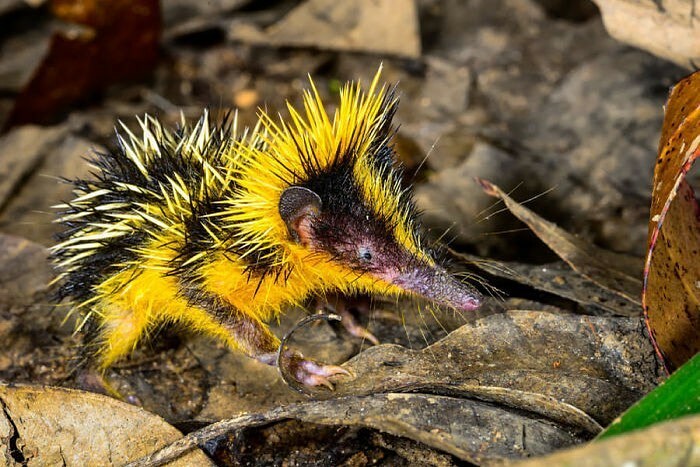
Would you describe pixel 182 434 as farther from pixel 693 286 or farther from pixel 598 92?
pixel 598 92

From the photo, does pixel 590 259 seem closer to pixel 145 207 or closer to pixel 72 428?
pixel 145 207

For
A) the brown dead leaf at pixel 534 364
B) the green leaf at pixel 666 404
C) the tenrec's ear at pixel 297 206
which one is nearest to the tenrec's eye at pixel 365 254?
the tenrec's ear at pixel 297 206

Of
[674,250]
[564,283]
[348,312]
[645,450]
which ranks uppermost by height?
[645,450]

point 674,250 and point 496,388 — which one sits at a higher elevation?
point 674,250

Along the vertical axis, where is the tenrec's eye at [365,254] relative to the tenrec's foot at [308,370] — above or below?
above

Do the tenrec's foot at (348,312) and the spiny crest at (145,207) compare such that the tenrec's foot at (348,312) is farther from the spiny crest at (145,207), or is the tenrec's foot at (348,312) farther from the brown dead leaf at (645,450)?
the brown dead leaf at (645,450)

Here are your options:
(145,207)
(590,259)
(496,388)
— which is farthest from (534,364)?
(145,207)

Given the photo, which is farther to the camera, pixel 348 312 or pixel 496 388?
pixel 348 312
